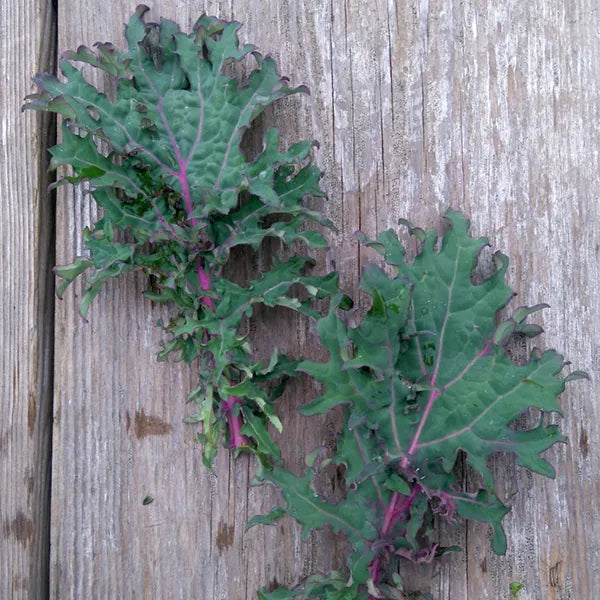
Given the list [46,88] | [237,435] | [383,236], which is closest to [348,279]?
[383,236]

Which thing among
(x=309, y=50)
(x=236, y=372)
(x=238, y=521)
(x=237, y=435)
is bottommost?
(x=238, y=521)

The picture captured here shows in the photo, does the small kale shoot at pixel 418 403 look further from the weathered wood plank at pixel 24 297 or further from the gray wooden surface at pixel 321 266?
the weathered wood plank at pixel 24 297

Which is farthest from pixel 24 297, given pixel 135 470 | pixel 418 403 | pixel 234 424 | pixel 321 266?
pixel 418 403

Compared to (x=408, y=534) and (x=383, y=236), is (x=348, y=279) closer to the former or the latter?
(x=383, y=236)

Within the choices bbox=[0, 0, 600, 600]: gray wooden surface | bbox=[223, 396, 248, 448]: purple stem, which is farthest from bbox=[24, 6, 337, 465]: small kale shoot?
bbox=[0, 0, 600, 600]: gray wooden surface

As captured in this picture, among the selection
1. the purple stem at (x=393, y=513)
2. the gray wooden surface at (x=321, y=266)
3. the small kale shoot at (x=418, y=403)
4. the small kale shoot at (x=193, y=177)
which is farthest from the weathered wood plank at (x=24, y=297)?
the purple stem at (x=393, y=513)

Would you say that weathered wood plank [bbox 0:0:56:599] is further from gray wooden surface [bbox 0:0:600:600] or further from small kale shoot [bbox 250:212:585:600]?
small kale shoot [bbox 250:212:585:600]
